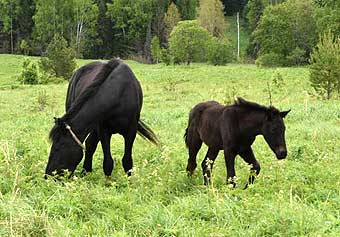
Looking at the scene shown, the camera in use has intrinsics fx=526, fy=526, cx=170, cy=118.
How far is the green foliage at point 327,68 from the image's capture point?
19.9m

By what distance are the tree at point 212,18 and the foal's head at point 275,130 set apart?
60.4 metres

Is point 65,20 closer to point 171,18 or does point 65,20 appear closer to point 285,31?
point 171,18

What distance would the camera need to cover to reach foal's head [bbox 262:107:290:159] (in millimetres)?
6887

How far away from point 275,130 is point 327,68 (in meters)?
14.2

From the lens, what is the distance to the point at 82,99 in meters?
7.53

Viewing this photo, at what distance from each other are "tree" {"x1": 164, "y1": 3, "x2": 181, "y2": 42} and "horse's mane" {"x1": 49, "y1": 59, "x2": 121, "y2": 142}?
189ft

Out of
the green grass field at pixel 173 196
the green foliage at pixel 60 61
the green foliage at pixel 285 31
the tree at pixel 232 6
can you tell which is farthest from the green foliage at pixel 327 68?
the tree at pixel 232 6

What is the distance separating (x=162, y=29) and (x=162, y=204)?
63.4 meters

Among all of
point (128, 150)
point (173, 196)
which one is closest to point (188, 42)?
point (128, 150)

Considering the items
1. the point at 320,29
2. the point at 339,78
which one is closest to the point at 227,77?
the point at 339,78

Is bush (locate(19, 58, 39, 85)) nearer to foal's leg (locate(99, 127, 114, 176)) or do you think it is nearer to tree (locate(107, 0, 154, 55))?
foal's leg (locate(99, 127, 114, 176))

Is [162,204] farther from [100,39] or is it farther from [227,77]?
[100,39]

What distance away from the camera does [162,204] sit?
621cm

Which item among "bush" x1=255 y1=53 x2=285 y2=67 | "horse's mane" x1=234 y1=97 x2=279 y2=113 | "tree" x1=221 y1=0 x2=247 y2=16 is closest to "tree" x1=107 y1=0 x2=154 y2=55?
"tree" x1=221 y1=0 x2=247 y2=16
